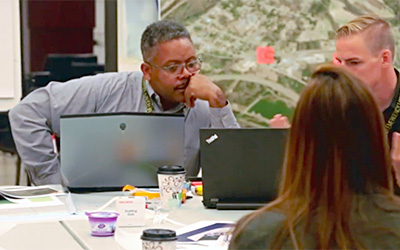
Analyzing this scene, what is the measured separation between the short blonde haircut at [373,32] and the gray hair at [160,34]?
28.9 inches

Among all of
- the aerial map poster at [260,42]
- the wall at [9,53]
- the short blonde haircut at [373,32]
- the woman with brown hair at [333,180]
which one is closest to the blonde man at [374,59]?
the short blonde haircut at [373,32]

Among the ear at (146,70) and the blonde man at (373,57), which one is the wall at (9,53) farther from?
the blonde man at (373,57)

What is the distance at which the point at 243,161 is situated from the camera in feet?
6.94

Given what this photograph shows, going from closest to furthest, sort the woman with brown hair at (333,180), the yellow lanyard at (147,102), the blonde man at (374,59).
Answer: the woman with brown hair at (333,180) → the blonde man at (374,59) → the yellow lanyard at (147,102)

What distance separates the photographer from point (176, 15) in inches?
187

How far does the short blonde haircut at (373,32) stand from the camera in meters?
2.66

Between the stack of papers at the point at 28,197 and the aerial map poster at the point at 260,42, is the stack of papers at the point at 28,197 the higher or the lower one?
the lower one

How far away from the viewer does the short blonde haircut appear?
2662 millimetres

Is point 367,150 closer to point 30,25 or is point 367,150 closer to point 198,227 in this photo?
point 198,227

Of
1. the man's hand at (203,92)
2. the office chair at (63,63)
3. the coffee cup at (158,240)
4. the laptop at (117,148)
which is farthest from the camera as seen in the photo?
the office chair at (63,63)

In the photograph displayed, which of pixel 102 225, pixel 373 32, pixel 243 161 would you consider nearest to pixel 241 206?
pixel 243 161

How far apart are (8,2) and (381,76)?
316 centimetres

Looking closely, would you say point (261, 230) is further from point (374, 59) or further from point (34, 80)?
point (34, 80)

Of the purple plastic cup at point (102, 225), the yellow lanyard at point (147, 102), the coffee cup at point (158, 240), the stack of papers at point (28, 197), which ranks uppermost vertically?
the yellow lanyard at point (147, 102)
